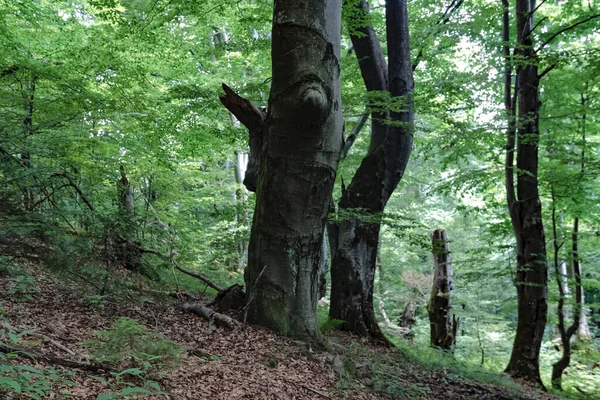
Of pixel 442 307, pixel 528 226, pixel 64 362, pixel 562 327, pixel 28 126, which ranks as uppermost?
pixel 28 126

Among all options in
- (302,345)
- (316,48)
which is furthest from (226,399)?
(316,48)

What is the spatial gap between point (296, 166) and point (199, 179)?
28.0ft

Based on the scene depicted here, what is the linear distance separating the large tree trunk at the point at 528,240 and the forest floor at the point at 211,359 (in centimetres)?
290

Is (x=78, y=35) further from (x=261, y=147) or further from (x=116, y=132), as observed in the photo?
(x=261, y=147)

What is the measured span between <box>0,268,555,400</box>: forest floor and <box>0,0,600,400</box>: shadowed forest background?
27mm

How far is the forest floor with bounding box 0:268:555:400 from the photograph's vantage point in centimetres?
294

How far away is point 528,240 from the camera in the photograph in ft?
26.3

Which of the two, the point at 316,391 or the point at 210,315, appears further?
the point at 210,315

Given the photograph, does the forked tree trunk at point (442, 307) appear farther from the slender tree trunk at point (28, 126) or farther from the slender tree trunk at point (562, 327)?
the slender tree trunk at point (28, 126)

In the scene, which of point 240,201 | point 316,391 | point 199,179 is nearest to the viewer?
point 316,391

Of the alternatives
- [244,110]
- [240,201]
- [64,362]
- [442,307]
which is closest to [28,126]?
[244,110]

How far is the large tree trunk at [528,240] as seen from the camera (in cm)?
783

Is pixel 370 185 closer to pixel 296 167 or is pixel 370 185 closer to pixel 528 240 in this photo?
pixel 296 167

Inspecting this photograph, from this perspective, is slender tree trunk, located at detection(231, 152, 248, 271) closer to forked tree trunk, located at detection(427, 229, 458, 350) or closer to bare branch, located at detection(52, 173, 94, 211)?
forked tree trunk, located at detection(427, 229, 458, 350)
